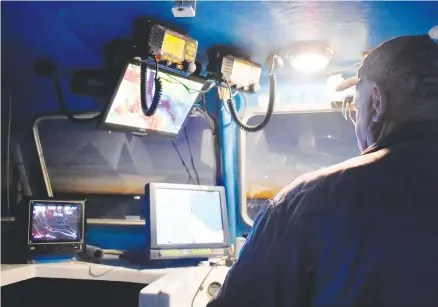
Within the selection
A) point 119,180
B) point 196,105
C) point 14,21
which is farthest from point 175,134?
point 14,21

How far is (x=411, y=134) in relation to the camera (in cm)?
116

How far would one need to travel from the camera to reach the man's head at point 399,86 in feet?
3.97

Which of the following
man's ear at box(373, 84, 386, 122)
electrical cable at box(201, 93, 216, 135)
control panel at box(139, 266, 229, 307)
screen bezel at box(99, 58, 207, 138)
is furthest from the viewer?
electrical cable at box(201, 93, 216, 135)

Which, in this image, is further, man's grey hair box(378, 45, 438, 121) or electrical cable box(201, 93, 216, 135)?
electrical cable box(201, 93, 216, 135)

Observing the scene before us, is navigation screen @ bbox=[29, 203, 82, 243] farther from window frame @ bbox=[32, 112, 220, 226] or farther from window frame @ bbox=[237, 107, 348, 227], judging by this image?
window frame @ bbox=[237, 107, 348, 227]

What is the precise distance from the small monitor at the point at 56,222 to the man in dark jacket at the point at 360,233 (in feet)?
6.03

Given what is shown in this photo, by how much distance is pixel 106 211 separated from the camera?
10.8 ft

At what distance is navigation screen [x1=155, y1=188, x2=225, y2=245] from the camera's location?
257cm

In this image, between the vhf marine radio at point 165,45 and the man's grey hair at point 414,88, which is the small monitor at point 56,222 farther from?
the man's grey hair at point 414,88

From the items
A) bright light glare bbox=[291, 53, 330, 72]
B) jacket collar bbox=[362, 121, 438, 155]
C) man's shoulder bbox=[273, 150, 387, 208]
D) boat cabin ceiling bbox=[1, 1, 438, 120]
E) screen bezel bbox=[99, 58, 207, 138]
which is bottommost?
man's shoulder bbox=[273, 150, 387, 208]

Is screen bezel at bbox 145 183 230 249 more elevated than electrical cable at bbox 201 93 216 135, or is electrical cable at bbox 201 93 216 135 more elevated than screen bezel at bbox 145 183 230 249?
electrical cable at bbox 201 93 216 135

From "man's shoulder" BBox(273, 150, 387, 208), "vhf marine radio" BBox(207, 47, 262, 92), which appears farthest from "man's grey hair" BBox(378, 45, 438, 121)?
"vhf marine radio" BBox(207, 47, 262, 92)

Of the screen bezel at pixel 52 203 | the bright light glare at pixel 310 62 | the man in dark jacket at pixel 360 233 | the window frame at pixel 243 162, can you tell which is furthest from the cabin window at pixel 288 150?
the man in dark jacket at pixel 360 233

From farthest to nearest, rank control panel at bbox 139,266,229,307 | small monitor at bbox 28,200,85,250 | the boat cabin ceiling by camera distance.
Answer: small monitor at bbox 28,200,85,250 → the boat cabin ceiling → control panel at bbox 139,266,229,307
